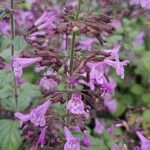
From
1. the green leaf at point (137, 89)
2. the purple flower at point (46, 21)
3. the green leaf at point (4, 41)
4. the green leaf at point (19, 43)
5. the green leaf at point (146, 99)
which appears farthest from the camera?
the green leaf at point (137, 89)

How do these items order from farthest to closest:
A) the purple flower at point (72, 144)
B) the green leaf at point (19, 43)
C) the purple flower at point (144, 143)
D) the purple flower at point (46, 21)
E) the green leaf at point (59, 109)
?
1. the purple flower at point (144, 143)
2. the purple flower at point (46, 21)
3. the green leaf at point (19, 43)
4. the green leaf at point (59, 109)
5. the purple flower at point (72, 144)

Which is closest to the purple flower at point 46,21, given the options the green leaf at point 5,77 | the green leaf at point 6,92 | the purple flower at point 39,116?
the green leaf at point 5,77

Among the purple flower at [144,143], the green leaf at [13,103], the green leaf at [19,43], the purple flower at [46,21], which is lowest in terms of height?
the purple flower at [144,143]

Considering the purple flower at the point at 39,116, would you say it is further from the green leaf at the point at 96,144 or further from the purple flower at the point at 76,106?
the green leaf at the point at 96,144

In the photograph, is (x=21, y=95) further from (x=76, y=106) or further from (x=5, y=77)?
(x=76, y=106)

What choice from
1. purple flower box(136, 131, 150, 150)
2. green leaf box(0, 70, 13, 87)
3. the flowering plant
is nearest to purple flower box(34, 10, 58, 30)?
the flowering plant

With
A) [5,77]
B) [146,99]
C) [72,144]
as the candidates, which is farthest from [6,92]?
[146,99]
